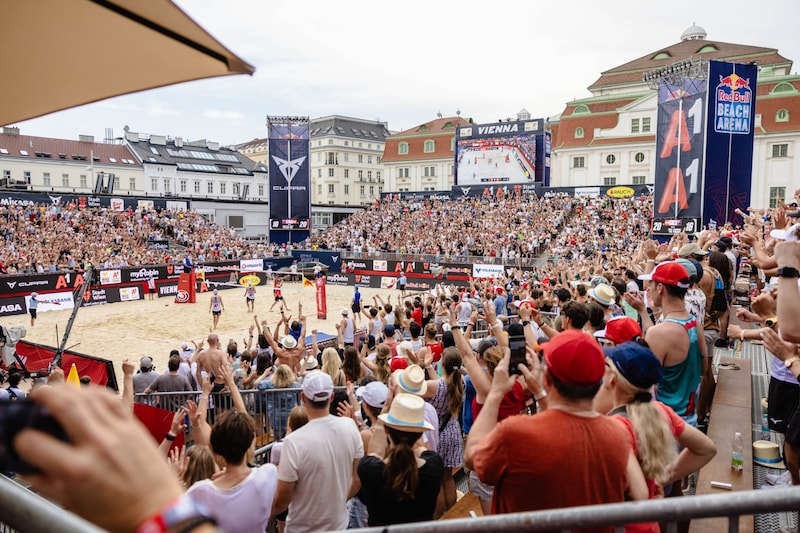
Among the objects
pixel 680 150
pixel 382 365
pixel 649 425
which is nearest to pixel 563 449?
pixel 649 425

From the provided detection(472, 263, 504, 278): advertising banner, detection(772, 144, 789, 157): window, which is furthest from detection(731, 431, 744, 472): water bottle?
detection(772, 144, 789, 157): window

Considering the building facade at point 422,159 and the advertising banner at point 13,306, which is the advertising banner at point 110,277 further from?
the building facade at point 422,159

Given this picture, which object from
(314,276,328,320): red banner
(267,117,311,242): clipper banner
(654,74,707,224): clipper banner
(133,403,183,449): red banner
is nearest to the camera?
(133,403,183,449): red banner

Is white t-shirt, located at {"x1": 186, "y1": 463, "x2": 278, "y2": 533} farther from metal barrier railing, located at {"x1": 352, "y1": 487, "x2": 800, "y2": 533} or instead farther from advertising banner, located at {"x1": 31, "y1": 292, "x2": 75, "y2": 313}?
advertising banner, located at {"x1": 31, "y1": 292, "x2": 75, "y2": 313}

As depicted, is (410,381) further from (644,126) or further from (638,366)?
(644,126)

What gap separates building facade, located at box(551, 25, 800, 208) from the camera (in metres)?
41.1

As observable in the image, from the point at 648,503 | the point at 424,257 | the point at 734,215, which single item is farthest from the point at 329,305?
the point at 648,503

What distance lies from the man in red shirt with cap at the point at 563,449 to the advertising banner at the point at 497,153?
1763 inches

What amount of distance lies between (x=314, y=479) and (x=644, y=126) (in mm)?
49696

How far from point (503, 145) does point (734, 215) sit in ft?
84.7

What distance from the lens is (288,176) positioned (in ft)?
148

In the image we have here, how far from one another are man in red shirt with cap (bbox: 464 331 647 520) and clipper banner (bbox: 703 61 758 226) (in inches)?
880

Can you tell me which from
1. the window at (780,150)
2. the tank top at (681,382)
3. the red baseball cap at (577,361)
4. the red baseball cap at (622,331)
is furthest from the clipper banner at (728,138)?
the window at (780,150)

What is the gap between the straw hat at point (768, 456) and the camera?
509 centimetres
